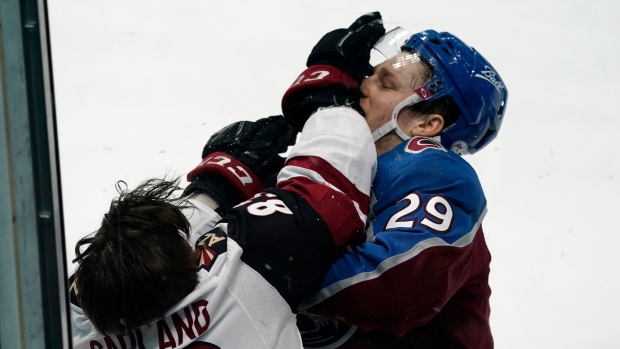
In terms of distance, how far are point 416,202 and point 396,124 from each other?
27 centimetres

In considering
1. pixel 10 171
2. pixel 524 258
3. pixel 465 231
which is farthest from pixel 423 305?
pixel 524 258

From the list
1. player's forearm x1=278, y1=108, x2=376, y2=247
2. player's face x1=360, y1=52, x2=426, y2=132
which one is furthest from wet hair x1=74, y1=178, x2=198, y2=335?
player's face x1=360, y1=52, x2=426, y2=132

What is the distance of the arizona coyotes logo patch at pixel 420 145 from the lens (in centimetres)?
153

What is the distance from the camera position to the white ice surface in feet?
6.66

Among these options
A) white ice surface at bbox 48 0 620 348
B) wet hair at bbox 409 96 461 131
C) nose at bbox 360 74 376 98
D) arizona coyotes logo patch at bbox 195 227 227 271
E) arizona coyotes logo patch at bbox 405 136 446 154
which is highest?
nose at bbox 360 74 376 98

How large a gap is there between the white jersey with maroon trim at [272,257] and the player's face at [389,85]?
0.25m

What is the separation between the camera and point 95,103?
214 centimetres

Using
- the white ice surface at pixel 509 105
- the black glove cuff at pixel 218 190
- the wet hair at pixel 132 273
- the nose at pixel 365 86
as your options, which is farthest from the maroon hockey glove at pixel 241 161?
the wet hair at pixel 132 273

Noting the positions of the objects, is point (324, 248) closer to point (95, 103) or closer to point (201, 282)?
point (201, 282)

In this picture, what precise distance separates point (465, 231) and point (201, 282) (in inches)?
18.1

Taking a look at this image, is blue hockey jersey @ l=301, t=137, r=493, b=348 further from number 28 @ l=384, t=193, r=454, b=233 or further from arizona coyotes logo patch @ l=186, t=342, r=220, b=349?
arizona coyotes logo patch @ l=186, t=342, r=220, b=349

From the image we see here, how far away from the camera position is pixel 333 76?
1569 mm

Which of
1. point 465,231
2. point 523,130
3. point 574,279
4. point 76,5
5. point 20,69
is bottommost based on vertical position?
point 574,279

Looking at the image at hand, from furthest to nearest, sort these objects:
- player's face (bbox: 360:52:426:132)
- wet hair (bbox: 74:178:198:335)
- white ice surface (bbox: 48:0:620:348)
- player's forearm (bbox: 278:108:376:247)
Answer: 1. white ice surface (bbox: 48:0:620:348)
2. player's face (bbox: 360:52:426:132)
3. player's forearm (bbox: 278:108:376:247)
4. wet hair (bbox: 74:178:198:335)
